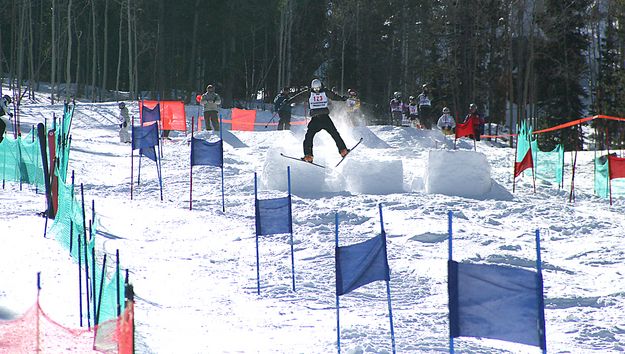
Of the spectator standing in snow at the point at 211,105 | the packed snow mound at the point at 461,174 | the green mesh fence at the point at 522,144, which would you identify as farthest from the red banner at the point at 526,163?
the spectator standing in snow at the point at 211,105

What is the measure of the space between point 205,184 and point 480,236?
7.99 meters

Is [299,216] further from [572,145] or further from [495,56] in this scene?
[495,56]

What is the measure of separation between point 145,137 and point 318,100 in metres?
4.72

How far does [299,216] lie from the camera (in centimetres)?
1588

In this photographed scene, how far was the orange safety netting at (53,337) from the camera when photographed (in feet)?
19.9

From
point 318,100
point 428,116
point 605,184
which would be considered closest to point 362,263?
point 318,100

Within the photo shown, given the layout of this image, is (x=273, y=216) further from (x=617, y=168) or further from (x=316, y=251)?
(x=617, y=168)

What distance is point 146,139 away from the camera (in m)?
18.8

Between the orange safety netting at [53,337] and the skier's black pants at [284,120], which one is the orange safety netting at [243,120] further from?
the orange safety netting at [53,337]

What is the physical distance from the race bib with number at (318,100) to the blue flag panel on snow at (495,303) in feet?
31.3

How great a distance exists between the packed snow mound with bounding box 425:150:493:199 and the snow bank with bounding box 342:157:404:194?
2.73ft

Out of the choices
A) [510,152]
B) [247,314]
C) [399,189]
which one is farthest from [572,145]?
[247,314]

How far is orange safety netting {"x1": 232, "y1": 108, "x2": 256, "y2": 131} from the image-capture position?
31.6 metres

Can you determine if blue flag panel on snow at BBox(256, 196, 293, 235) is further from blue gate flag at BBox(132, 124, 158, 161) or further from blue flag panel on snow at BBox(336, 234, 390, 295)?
blue gate flag at BBox(132, 124, 158, 161)
